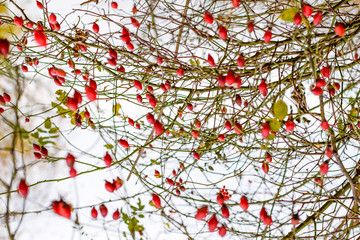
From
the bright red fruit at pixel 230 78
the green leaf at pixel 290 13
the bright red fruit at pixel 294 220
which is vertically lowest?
the bright red fruit at pixel 294 220

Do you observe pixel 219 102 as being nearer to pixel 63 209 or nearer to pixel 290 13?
pixel 290 13

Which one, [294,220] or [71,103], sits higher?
[71,103]

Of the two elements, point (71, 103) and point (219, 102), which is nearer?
point (71, 103)

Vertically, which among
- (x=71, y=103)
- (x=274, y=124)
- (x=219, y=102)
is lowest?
(x=274, y=124)

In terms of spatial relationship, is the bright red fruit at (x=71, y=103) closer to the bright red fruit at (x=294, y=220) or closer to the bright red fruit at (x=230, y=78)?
the bright red fruit at (x=230, y=78)

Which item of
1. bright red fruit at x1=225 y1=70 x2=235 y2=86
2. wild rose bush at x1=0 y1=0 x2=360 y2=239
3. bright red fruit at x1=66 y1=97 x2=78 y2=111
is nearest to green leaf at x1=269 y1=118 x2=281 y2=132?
wild rose bush at x1=0 y1=0 x2=360 y2=239

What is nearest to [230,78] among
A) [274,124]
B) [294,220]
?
[274,124]

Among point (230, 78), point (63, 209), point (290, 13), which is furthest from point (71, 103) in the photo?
point (290, 13)

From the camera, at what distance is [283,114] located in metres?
0.54

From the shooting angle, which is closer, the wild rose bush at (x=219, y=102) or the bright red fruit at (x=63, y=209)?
the bright red fruit at (x=63, y=209)

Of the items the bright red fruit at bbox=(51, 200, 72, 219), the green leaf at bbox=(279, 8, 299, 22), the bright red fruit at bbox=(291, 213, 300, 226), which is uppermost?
the green leaf at bbox=(279, 8, 299, 22)

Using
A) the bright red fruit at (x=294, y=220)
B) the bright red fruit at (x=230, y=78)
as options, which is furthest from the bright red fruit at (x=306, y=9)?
the bright red fruit at (x=294, y=220)

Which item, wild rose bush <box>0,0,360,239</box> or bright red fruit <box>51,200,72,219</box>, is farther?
wild rose bush <box>0,0,360,239</box>

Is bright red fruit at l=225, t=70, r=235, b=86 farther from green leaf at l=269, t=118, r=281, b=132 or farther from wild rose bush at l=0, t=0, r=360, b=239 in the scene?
green leaf at l=269, t=118, r=281, b=132
